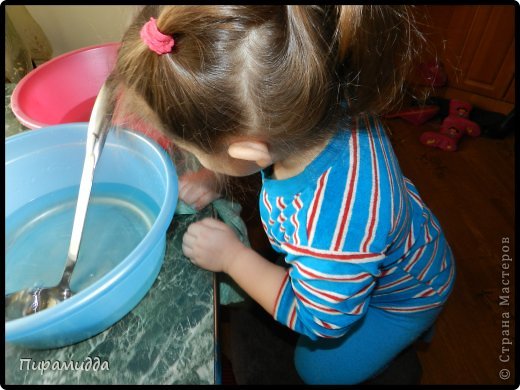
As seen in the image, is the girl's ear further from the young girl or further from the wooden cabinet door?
the wooden cabinet door

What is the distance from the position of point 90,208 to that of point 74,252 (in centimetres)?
15

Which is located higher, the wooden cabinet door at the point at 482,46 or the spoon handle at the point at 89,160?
the spoon handle at the point at 89,160

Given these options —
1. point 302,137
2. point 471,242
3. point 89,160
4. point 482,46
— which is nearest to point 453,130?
point 482,46

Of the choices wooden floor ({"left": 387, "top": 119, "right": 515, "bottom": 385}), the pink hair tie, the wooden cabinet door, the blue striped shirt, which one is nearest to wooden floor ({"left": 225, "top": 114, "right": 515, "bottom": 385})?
wooden floor ({"left": 387, "top": 119, "right": 515, "bottom": 385})

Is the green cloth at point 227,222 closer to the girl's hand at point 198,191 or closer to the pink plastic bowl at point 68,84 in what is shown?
the girl's hand at point 198,191

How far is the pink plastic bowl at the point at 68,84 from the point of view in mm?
718

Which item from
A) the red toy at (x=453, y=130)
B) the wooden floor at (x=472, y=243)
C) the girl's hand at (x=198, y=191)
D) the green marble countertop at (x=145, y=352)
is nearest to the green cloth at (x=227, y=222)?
the girl's hand at (x=198, y=191)

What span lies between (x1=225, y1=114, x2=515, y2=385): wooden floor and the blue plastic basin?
341 millimetres

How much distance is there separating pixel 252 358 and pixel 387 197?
35 centimetres

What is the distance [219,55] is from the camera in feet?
1.20

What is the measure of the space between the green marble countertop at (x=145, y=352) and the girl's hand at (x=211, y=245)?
5 cm

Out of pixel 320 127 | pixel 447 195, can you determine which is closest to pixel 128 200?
pixel 320 127

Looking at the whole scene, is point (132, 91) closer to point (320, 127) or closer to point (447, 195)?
point (320, 127)

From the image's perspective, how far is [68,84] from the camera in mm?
781
